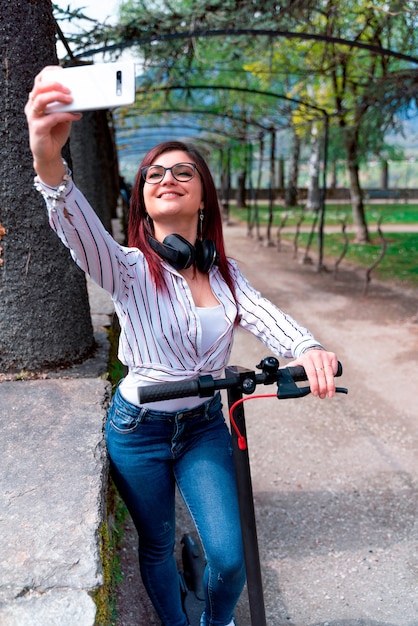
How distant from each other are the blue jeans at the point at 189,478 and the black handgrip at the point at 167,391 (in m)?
0.51

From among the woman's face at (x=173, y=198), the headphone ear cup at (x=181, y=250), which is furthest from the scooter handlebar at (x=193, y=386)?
the woman's face at (x=173, y=198)

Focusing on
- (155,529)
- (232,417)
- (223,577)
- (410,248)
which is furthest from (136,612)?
(410,248)

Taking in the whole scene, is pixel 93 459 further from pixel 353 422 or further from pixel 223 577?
pixel 353 422

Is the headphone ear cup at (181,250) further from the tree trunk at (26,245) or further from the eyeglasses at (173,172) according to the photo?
the tree trunk at (26,245)

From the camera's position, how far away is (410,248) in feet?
53.8

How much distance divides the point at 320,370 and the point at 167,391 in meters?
0.49

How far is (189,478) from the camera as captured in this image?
230 centimetres

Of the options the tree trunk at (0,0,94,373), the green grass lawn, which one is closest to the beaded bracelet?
the tree trunk at (0,0,94,373)

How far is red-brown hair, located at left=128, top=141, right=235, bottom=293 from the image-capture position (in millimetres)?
2389

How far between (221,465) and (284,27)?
7882 mm

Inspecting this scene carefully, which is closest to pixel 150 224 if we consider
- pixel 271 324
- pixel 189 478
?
pixel 271 324

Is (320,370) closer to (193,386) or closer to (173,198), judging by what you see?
(193,386)

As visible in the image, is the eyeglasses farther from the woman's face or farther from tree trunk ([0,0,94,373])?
tree trunk ([0,0,94,373])

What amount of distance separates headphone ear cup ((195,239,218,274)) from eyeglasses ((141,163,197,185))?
9.5 inches
